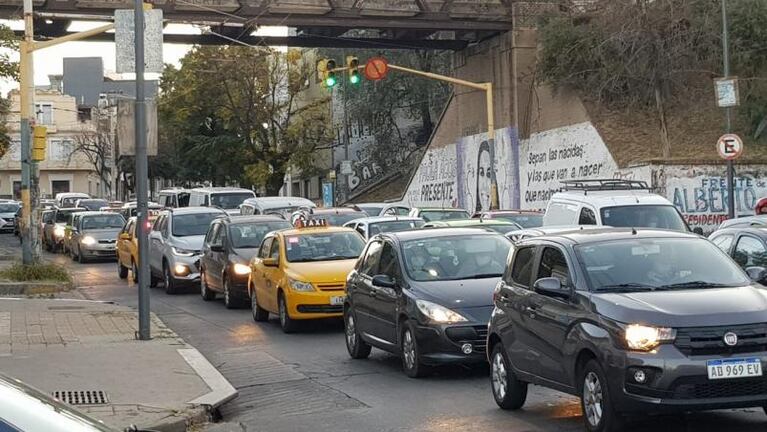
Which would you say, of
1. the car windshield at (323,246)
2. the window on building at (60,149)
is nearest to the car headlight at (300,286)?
the car windshield at (323,246)

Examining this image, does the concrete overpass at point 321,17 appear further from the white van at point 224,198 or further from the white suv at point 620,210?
the white suv at point 620,210

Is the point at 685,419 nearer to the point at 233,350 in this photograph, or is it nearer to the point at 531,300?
the point at 531,300

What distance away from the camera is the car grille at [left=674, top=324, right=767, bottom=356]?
28.1 feet

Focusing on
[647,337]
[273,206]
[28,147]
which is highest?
[28,147]

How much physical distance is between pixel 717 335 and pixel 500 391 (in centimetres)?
283

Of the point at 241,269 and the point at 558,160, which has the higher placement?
the point at 558,160

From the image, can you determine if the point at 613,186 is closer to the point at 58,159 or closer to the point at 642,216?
the point at 642,216

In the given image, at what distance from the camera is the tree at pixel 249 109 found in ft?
209

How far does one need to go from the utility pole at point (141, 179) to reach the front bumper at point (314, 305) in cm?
237

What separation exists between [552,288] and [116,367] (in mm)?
6310

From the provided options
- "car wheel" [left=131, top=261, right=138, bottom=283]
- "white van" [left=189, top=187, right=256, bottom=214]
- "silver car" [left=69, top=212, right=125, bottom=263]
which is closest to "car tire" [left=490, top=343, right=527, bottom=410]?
"car wheel" [left=131, top=261, right=138, bottom=283]

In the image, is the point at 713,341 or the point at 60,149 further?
the point at 60,149

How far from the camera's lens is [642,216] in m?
20.3

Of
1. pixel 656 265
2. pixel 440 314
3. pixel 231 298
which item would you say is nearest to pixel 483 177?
pixel 231 298
